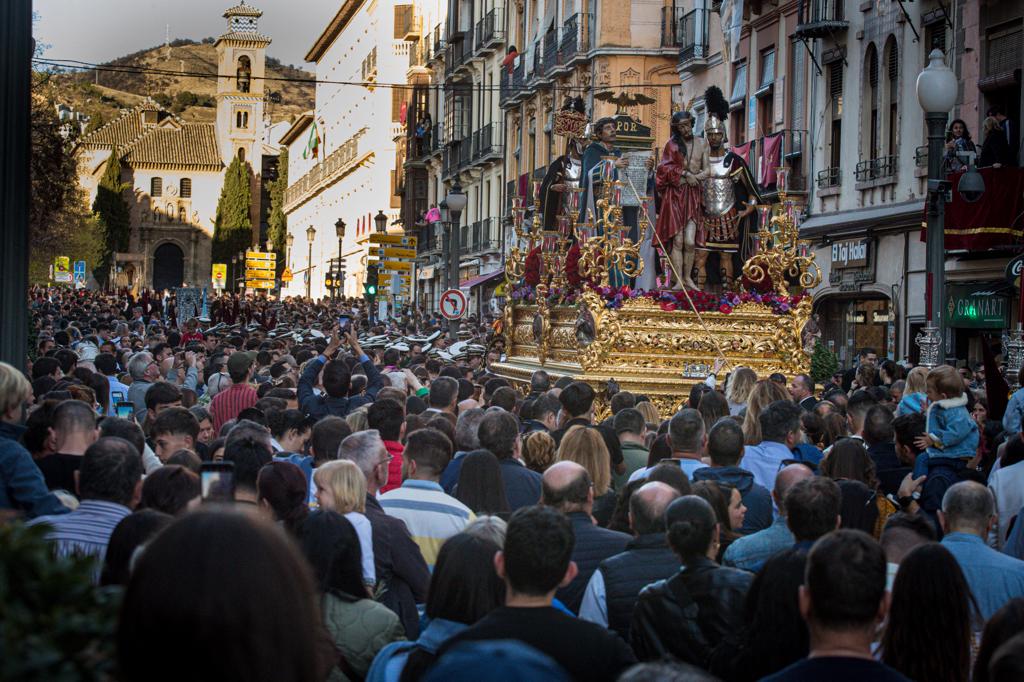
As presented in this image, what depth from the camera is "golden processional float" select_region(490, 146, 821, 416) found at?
17.7 m

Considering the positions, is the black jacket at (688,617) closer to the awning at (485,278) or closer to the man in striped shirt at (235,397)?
the man in striped shirt at (235,397)

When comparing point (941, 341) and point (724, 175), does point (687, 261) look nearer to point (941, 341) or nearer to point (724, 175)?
point (724, 175)

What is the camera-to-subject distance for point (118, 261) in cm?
12056

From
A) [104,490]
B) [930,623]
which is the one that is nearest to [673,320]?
[104,490]

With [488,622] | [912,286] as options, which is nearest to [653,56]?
[912,286]

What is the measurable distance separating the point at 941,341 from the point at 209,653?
482 inches

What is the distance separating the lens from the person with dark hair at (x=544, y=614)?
446 cm

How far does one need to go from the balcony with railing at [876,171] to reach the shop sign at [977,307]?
338 cm

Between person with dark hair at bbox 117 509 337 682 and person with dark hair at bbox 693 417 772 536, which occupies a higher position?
person with dark hair at bbox 117 509 337 682

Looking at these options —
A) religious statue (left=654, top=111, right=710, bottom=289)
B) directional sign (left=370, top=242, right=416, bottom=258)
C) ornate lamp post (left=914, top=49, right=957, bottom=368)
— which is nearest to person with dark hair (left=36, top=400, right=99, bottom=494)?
ornate lamp post (left=914, top=49, right=957, bottom=368)

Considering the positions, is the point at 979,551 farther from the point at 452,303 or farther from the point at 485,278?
the point at 485,278

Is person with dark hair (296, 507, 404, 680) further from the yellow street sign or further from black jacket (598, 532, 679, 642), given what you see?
the yellow street sign

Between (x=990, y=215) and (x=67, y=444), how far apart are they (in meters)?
16.8

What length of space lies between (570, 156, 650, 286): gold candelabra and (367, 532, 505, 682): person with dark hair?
1277 centimetres
